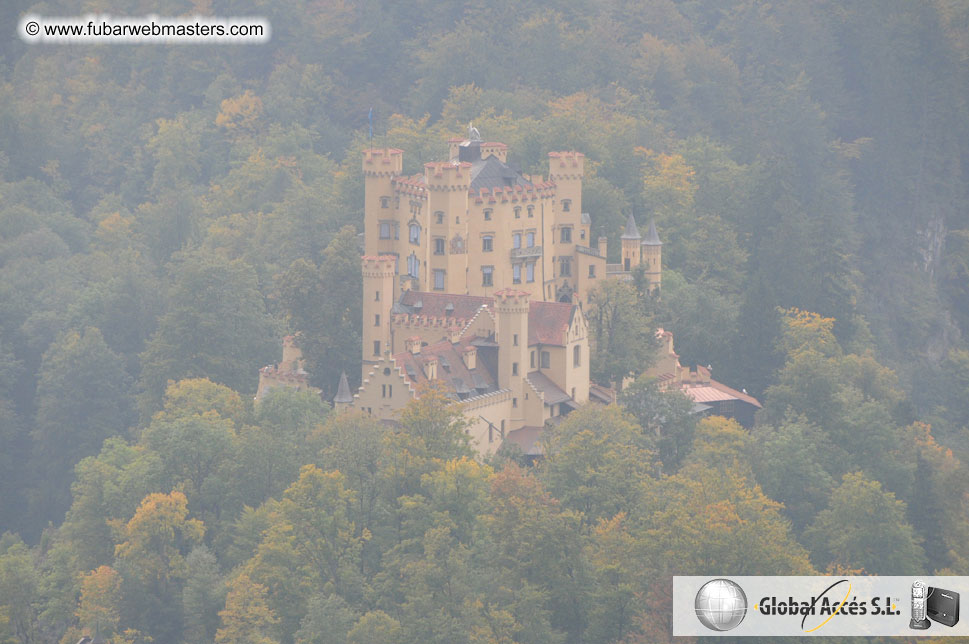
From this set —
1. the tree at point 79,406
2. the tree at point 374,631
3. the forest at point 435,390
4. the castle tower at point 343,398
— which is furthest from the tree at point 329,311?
the tree at point 374,631

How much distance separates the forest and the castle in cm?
277

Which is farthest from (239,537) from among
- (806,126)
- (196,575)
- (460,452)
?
(806,126)

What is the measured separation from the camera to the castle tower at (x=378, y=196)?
111 meters

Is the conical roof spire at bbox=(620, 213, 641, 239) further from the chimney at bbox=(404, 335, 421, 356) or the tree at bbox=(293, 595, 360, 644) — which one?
the tree at bbox=(293, 595, 360, 644)

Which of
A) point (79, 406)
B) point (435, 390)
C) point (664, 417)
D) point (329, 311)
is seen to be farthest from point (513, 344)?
point (79, 406)

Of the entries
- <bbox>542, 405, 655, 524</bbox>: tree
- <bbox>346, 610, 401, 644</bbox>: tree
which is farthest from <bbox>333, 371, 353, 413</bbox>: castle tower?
<bbox>346, 610, 401, 644</bbox>: tree

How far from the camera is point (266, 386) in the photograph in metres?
107

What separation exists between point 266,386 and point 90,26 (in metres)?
61.0

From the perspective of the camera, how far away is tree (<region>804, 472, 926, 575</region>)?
9175 centimetres

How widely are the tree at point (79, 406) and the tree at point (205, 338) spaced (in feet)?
26.5

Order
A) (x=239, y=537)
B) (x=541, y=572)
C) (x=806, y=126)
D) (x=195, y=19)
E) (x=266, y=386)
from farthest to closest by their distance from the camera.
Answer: (x=195, y=19) < (x=806, y=126) < (x=266, y=386) < (x=239, y=537) < (x=541, y=572)

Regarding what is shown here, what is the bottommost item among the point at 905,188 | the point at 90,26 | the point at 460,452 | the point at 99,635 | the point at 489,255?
the point at 99,635

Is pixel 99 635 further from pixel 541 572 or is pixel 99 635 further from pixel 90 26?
pixel 90 26

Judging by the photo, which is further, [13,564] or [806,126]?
[806,126]
